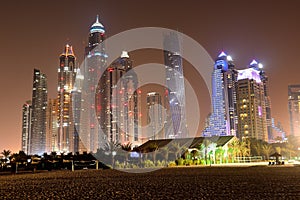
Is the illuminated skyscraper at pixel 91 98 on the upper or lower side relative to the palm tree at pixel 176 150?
upper

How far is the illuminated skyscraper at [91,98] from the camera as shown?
541ft

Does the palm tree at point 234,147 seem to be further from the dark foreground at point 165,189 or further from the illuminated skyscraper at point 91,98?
the illuminated skyscraper at point 91,98

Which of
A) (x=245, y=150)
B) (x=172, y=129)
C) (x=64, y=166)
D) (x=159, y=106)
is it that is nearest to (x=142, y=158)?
(x=64, y=166)

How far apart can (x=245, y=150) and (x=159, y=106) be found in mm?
148287

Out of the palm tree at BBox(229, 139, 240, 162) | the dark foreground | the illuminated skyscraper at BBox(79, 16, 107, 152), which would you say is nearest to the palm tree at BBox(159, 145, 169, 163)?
the palm tree at BBox(229, 139, 240, 162)

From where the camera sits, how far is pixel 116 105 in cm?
16800

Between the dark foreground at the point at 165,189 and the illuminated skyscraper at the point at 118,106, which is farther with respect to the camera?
the illuminated skyscraper at the point at 118,106

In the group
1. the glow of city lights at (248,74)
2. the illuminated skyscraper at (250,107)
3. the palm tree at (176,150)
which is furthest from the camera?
the glow of city lights at (248,74)

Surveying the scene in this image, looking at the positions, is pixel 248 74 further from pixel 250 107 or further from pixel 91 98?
pixel 91 98

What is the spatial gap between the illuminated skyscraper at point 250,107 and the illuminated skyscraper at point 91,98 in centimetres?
6122

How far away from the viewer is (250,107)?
490 feet

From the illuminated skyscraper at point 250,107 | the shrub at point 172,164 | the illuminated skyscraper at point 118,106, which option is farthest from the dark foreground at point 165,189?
the illuminated skyscraper at point 118,106

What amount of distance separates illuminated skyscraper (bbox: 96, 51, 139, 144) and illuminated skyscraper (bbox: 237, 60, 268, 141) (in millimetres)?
47651

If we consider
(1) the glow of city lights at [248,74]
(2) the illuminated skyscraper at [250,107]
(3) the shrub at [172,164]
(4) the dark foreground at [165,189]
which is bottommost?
(3) the shrub at [172,164]
